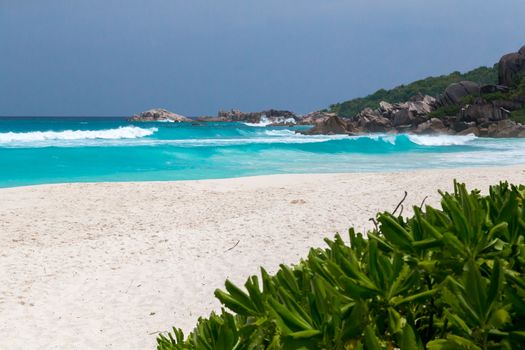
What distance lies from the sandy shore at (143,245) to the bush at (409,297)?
387 cm

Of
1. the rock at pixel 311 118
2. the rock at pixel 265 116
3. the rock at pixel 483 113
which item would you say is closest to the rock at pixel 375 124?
the rock at pixel 483 113

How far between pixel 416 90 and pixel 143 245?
291ft

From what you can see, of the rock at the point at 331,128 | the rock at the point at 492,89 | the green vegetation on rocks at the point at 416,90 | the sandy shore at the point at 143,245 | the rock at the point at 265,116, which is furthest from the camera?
the rock at the point at 265,116

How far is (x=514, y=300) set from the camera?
682 millimetres

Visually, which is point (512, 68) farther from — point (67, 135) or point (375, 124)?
point (67, 135)

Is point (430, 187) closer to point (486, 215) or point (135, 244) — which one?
point (135, 244)

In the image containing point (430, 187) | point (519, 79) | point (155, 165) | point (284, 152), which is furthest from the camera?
point (519, 79)

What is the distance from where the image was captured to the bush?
0.70m

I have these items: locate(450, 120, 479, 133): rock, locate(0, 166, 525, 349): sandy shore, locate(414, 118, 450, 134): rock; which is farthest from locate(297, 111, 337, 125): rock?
locate(0, 166, 525, 349): sandy shore

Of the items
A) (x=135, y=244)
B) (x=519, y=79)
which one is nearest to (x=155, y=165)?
(x=135, y=244)

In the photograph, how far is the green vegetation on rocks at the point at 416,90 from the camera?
283ft

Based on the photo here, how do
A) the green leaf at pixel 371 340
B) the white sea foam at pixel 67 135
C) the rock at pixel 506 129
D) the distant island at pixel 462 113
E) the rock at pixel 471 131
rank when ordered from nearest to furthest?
the green leaf at pixel 371 340 → the white sea foam at pixel 67 135 → the rock at pixel 506 129 → the rock at pixel 471 131 → the distant island at pixel 462 113

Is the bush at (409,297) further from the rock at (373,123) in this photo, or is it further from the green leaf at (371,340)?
the rock at (373,123)

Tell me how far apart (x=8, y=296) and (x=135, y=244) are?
2074mm
